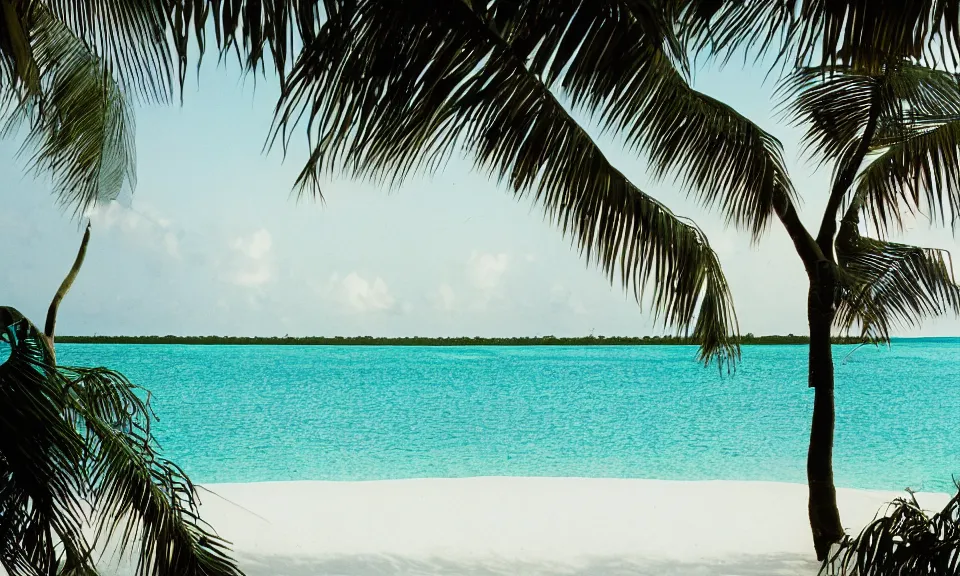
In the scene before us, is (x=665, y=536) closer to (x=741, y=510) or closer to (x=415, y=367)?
(x=741, y=510)

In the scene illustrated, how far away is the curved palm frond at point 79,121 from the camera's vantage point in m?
2.35

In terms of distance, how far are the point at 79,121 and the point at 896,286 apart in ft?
8.66

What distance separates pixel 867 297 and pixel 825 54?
2270 millimetres

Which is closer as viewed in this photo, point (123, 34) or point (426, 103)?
point (426, 103)

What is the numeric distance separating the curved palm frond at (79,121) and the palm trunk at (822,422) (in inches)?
87.5

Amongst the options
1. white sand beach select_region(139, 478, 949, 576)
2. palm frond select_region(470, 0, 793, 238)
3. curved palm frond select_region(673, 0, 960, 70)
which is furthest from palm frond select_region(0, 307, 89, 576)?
white sand beach select_region(139, 478, 949, 576)

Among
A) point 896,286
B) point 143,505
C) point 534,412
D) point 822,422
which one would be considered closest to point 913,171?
point 896,286

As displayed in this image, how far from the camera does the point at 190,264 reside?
10.4 meters

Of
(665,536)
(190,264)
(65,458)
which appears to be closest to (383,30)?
(65,458)

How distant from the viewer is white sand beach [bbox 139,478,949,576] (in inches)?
125

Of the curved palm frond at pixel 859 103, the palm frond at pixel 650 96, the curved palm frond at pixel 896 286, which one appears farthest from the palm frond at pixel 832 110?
the palm frond at pixel 650 96

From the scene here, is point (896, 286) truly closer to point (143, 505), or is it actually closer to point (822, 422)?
point (822, 422)

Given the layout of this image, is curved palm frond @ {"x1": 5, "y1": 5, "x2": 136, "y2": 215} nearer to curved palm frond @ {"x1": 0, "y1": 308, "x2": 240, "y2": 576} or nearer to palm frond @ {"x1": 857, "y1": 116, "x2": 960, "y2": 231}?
curved palm frond @ {"x1": 0, "y1": 308, "x2": 240, "y2": 576}

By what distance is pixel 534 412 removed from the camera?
512 inches
